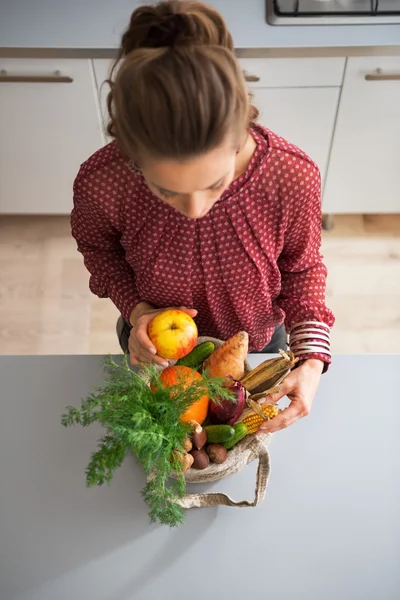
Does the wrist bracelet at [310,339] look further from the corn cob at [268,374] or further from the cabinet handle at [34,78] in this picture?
the cabinet handle at [34,78]

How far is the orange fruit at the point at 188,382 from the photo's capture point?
2.74ft

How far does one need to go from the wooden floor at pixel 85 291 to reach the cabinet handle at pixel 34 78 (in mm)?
677

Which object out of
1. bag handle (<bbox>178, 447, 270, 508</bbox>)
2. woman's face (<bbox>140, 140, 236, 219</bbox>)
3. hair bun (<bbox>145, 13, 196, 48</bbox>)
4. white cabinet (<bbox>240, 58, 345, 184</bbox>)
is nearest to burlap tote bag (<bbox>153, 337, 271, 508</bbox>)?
bag handle (<bbox>178, 447, 270, 508</bbox>)

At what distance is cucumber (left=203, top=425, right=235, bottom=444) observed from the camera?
0.84m

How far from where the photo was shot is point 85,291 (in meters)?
2.20

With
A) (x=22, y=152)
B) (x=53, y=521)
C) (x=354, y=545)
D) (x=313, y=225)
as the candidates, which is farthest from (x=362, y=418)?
(x=22, y=152)

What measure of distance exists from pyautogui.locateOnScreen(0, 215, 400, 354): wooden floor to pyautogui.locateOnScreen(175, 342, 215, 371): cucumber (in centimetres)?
114

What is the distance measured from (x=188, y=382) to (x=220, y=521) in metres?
0.23

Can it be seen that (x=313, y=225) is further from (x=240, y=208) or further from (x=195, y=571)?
(x=195, y=571)

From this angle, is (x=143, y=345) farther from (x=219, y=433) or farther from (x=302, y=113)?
(x=302, y=113)

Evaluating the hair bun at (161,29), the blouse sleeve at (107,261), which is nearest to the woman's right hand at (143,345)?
the blouse sleeve at (107,261)

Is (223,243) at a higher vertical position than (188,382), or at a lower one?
higher

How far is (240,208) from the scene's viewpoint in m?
0.92

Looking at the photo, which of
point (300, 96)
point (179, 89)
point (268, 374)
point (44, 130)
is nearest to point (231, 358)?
point (268, 374)
